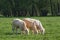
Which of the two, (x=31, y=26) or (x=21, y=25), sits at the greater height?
(x=21, y=25)

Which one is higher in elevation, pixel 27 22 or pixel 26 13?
pixel 27 22

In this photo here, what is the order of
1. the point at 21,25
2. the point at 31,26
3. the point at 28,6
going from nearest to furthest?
the point at 21,25 < the point at 31,26 < the point at 28,6

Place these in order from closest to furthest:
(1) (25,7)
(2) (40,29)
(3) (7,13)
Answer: (2) (40,29)
(1) (25,7)
(3) (7,13)

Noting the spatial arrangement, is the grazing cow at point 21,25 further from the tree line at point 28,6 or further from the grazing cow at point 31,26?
the tree line at point 28,6

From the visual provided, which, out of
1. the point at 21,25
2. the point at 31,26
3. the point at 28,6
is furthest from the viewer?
the point at 28,6

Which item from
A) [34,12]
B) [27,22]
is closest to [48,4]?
[34,12]

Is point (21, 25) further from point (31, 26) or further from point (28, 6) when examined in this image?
point (28, 6)

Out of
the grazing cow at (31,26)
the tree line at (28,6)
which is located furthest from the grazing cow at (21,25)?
the tree line at (28,6)

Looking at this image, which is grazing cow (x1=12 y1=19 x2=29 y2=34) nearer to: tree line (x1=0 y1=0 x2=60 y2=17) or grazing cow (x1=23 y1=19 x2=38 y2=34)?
grazing cow (x1=23 y1=19 x2=38 y2=34)

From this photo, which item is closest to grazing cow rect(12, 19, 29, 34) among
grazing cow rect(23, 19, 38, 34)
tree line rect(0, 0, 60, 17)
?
grazing cow rect(23, 19, 38, 34)

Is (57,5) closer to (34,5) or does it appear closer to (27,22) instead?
(34,5)

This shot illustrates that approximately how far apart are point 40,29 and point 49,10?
53.0 m

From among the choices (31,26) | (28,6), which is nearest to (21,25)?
(31,26)

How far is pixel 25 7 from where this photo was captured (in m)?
66.3
